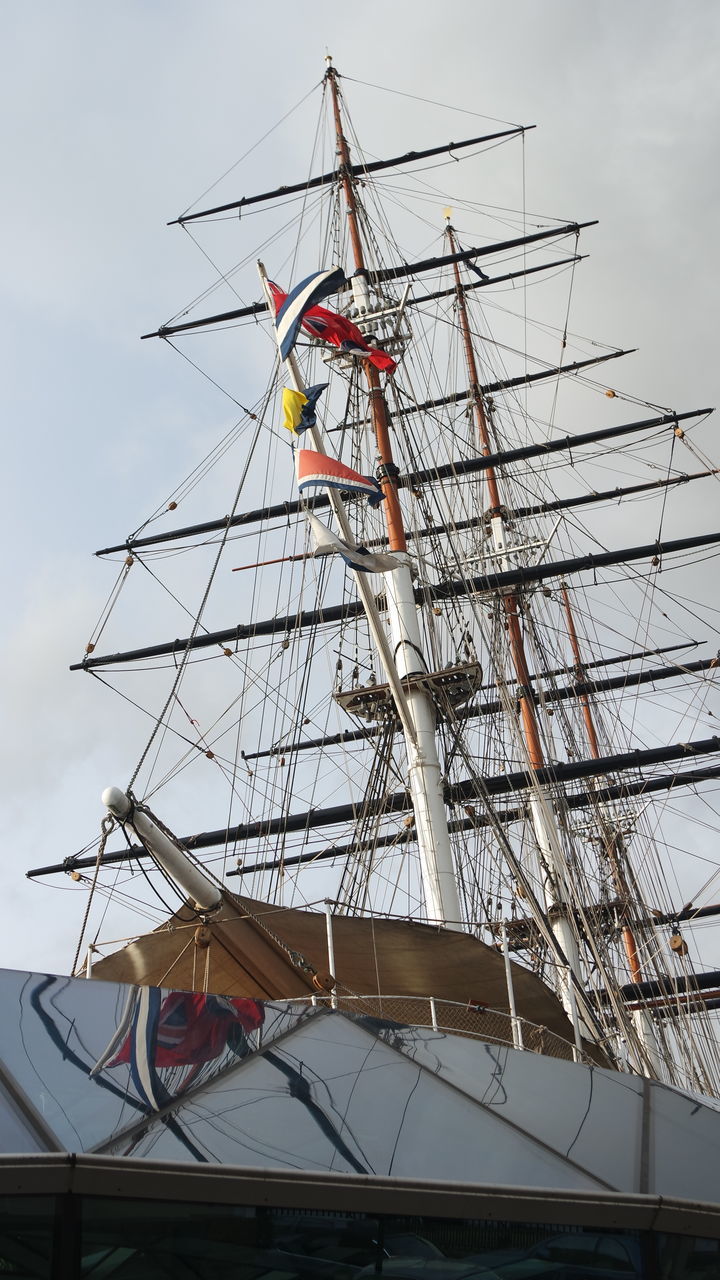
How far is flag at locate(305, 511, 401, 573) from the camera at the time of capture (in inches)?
529

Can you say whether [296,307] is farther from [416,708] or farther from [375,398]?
[375,398]

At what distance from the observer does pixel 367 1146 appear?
5297 millimetres

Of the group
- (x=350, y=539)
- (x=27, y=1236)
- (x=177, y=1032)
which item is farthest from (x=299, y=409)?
(x=27, y=1236)

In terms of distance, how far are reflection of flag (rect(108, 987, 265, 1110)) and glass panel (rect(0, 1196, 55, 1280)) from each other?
0.65m

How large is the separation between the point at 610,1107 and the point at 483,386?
2796 cm

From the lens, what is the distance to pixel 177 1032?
5.71 meters

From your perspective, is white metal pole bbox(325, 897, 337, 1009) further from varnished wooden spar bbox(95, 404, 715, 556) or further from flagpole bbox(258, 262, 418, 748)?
varnished wooden spar bbox(95, 404, 715, 556)

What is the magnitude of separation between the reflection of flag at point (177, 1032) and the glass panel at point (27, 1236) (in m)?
0.65

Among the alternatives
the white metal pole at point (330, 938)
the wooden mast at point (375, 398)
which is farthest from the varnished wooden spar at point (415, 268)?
the white metal pole at point (330, 938)

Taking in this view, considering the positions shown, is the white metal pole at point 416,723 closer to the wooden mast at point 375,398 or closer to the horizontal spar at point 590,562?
the wooden mast at point 375,398

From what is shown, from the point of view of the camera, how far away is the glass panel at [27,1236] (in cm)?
447

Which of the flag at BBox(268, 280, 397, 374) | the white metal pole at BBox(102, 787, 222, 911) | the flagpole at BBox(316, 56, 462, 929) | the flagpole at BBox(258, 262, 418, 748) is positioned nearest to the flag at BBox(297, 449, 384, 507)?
the flagpole at BBox(258, 262, 418, 748)

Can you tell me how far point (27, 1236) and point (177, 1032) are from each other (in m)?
1.29

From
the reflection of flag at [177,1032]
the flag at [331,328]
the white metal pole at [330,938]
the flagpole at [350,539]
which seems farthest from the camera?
the flag at [331,328]
